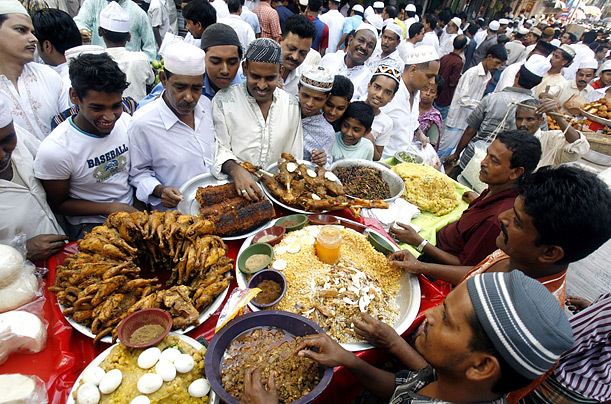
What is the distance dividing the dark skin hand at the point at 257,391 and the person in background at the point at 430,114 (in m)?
5.89

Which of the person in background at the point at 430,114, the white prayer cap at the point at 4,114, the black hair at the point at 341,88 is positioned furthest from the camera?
the person in background at the point at 430,114

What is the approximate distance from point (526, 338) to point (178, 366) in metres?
1.78

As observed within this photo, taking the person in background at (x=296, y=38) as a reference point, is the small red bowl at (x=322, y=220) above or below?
below

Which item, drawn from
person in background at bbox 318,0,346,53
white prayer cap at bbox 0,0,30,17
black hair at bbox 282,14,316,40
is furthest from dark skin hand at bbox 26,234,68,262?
person in background at bbox 318,0,346,53

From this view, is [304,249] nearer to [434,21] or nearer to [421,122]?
[421,122]

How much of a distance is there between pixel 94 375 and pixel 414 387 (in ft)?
6.10

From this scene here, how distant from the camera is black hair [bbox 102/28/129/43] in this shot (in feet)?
17.4

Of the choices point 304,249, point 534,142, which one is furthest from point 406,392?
point 534,142

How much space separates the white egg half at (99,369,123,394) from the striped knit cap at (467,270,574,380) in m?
1.91

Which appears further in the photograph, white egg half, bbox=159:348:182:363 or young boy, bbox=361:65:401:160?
young boy, bbox=361:65:401:160

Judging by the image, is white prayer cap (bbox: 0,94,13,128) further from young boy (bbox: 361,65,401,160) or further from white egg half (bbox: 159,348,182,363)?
Result: young boy (bbox: 361,65,401,160)

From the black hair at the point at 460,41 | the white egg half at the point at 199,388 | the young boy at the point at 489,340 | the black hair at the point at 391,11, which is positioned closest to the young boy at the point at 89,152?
the white egg half at the point at 199,388

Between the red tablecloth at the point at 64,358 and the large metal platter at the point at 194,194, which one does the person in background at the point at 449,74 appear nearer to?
the large metal platter at the point at 194,194

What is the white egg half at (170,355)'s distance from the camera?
5.71ft
